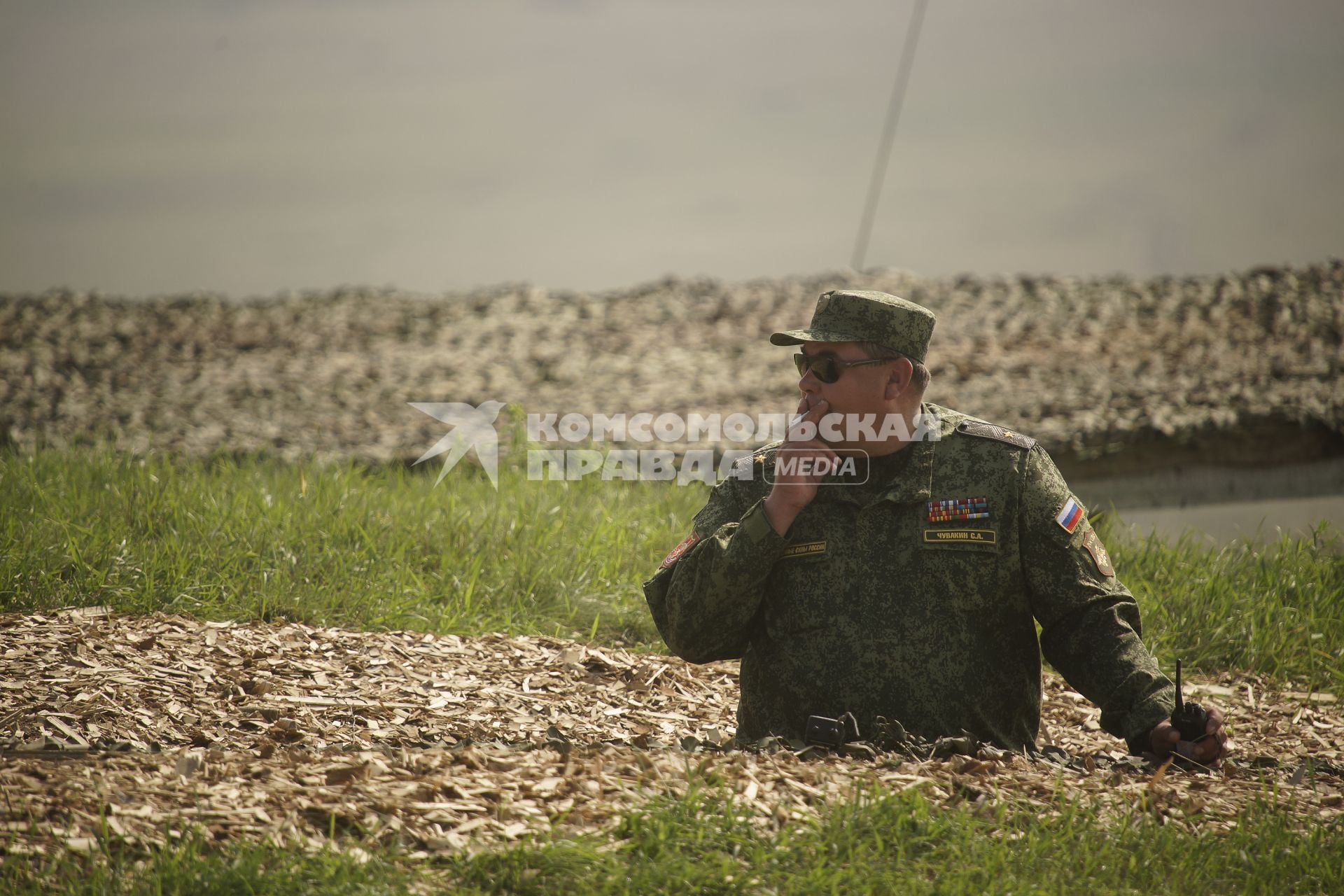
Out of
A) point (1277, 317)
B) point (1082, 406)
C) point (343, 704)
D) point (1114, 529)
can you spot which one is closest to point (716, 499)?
point (343, 704)

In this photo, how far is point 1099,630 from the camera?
11.2 ft

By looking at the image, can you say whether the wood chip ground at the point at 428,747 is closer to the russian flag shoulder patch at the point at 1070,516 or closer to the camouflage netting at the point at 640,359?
the russian flag shoulder patch at the point at 1070,516

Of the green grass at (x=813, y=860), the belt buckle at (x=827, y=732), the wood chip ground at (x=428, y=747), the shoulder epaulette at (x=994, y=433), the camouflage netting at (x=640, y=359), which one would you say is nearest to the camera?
the green grass at (x=813, y=860)

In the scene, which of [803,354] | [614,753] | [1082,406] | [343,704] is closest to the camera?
[614,753]

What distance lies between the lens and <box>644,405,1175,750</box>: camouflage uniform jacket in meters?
3.47

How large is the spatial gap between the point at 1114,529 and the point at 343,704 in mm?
5251

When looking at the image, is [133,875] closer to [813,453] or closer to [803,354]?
[813,453]

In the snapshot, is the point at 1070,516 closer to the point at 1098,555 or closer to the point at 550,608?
the point at 1098,555

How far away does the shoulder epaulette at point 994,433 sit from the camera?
12.1 ft

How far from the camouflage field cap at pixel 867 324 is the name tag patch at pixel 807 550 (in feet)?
2.16

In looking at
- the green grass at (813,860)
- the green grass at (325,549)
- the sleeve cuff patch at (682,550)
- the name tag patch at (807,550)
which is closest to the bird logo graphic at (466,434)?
the green grass at (325,549)

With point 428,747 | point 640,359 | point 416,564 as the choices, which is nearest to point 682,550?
point 428,747

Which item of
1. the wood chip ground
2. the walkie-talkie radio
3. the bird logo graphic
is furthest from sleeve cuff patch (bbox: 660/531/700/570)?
the bird logo graphic

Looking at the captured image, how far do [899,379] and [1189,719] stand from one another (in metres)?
1.33
